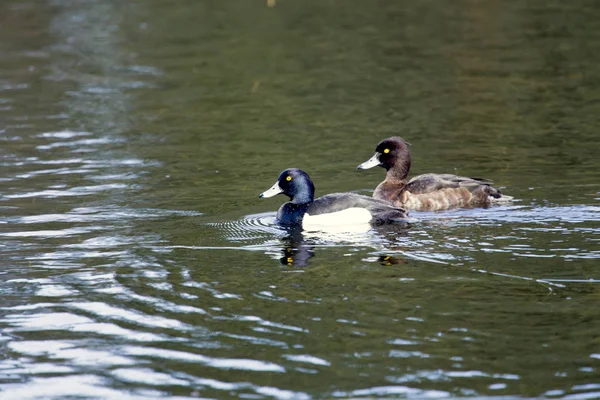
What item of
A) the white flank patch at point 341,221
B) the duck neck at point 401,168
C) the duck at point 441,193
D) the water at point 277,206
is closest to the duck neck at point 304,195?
the white flank patch at point 341,221

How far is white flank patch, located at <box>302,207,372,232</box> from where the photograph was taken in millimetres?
12391

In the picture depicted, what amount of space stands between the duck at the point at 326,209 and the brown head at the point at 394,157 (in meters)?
1.60

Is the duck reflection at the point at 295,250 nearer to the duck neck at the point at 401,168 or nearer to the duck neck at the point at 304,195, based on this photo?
the duck neck at the point at 304,195

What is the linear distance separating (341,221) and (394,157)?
2.33 metres

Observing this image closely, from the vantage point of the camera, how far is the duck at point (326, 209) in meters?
12.4

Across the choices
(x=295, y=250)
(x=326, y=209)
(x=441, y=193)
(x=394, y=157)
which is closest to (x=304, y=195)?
(x=326, y=209)

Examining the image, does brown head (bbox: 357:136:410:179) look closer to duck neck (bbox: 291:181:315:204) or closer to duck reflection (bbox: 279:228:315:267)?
duck neck (bbox: 291:181:315:204)

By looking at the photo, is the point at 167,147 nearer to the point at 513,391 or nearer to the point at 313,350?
the point at 313,350

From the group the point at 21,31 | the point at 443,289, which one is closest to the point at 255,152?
the point at 443,289

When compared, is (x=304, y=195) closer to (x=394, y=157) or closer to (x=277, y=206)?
(x=277, y=206)

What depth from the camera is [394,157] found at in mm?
14477

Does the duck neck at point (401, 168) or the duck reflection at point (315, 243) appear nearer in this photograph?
the duck reflection at point (315, 243)

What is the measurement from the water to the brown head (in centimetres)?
48

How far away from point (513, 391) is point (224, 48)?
64.1ft
